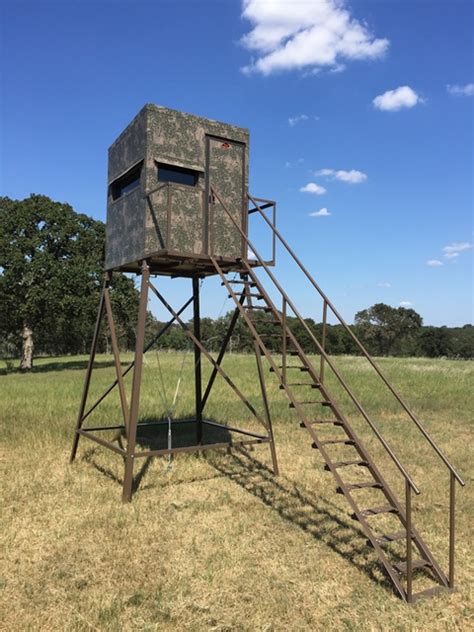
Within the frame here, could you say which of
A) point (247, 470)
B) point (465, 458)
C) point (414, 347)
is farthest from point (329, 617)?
point (414, 347)

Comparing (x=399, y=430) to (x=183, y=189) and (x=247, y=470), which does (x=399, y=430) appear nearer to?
(x=247, y=470)

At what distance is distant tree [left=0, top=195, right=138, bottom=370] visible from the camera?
128 feet

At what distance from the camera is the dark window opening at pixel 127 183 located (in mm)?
11812

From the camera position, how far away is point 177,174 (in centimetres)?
1159

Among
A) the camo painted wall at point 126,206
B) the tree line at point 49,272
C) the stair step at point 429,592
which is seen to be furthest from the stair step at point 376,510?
the tree line at point 49,272

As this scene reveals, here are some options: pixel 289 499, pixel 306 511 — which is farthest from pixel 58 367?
pixel 306 511

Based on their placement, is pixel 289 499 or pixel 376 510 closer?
pixel 376 510

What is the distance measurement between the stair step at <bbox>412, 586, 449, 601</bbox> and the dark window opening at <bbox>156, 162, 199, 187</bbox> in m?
8.97

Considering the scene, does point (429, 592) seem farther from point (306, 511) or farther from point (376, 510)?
point (306, 511)

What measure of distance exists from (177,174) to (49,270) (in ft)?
103

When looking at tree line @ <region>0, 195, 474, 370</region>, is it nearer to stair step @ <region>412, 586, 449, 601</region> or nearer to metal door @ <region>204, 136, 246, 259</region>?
metal door @ <region>204, 136, 246, 259</region>

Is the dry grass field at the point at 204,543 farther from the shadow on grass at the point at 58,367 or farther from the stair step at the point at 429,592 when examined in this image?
the shadow on grass at the point at 58,367

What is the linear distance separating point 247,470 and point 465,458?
20.9 feet

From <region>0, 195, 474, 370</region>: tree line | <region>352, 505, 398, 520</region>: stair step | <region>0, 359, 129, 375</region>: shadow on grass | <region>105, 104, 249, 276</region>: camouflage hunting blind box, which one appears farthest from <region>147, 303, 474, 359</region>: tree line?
<region>352, 505, 398, 520</region>: stair step
